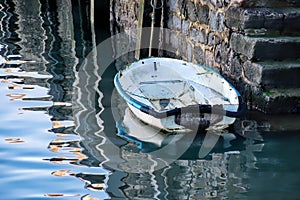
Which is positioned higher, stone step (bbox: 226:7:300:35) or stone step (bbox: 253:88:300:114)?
stone step (bbox: 226:7:300:35)

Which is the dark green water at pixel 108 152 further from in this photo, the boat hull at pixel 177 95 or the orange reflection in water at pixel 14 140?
the boat hull at pixel 177 95

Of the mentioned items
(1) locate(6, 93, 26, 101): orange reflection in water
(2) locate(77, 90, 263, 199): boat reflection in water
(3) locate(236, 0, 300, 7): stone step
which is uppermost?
(3) locate(236, 0, 300, 7): stone step

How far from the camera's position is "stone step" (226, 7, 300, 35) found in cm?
625

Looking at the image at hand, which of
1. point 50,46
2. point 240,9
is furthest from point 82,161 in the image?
point 50,46

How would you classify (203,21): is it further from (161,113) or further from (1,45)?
(1,45)

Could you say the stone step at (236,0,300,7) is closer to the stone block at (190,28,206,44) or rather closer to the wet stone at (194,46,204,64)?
the stone block at (190,28,206,44)

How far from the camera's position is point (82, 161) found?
5.05 meters

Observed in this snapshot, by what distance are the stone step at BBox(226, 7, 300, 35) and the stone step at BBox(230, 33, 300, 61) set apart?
116mm

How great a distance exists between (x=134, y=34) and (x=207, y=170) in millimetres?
6003

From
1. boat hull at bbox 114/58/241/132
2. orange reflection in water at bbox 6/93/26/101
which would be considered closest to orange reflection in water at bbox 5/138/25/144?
boat hull at bbox 114/58/241/132

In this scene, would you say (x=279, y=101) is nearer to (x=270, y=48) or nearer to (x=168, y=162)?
(x=270, y=48)

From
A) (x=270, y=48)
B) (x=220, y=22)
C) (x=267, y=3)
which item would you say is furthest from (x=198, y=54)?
(x=270, y=48)

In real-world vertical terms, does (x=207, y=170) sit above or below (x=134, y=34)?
below

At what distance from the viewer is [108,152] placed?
5.29 metres
